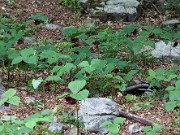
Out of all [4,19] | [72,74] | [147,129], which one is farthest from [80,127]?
[4,19]

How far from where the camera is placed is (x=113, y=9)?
8719 millimetres

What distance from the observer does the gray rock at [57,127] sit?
4023 mm

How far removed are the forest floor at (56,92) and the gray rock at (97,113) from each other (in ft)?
0.66

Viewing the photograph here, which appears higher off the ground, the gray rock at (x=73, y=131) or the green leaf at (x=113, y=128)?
the green leaf at (x=113, y=128)

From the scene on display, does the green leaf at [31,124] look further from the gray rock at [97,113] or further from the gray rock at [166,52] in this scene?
the gray rock at [166,52]

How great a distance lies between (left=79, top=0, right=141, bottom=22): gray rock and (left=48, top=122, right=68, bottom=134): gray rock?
477cm

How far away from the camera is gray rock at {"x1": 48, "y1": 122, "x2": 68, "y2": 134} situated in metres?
4.02

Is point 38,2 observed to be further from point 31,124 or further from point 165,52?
point 31,124

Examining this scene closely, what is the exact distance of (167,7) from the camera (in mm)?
8953

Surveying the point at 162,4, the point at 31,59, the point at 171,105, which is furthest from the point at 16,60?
the point at 162,4

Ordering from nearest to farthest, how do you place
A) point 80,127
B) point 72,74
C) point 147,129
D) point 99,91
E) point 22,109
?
point 147,129
point 80,127
point 22,109
point 99,91
point 72,74

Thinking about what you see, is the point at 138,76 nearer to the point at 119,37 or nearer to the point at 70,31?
the point at 119,37

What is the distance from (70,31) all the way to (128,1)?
11.9 feet

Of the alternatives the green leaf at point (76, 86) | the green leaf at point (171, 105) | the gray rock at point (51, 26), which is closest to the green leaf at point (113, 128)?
the green leaf at point (76, 86)
